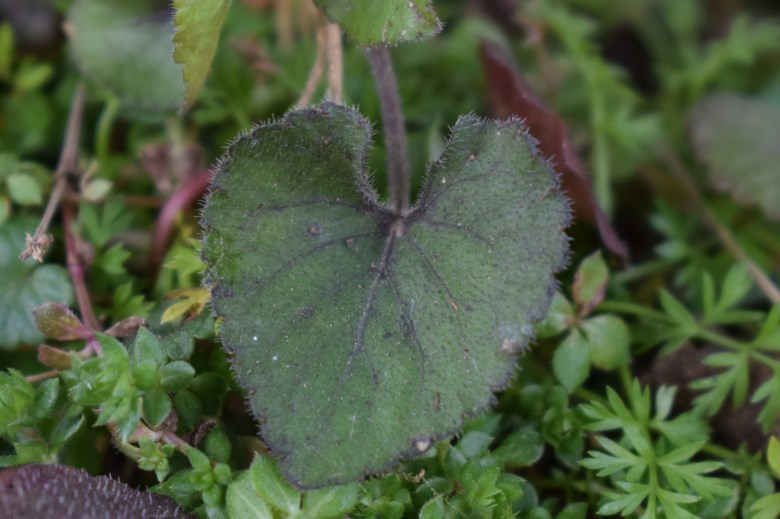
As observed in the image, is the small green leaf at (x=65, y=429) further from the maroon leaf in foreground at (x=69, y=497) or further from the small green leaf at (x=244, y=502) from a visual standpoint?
the small green leaf at (x=244, y=502)

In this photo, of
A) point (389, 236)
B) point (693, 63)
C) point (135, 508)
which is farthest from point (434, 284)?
point (693, 63)

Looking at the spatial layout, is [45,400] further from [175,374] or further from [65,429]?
[175,374]

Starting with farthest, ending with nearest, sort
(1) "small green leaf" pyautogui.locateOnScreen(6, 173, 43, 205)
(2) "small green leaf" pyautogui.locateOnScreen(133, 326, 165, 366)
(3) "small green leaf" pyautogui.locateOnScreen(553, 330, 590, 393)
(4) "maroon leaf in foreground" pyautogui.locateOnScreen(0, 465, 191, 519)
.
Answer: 1. (1) "small green leaf" pyautogui.locateOnScreen(6, 173, 43, 205)
2. (3) "small green leaf" pyautogui.locateOnScreen(553, 330, 590, 393)
3. (2) "small green leaf" pyautogui.locateOnScreen(133, 326, 165, 366)
4. (4) "maroon leaf in foreground" pyautogui.locateOnScreen(0, 465, 191, 519)

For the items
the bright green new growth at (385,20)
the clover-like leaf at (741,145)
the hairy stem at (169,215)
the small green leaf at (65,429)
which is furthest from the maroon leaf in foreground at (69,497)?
the clover-like leaf at (741,145)

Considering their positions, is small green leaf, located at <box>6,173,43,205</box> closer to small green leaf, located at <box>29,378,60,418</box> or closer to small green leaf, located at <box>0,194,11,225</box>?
small green leaf, located at <box>0,194,11,225</box>

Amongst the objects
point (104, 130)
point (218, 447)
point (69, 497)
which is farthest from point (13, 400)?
point (104, 130)

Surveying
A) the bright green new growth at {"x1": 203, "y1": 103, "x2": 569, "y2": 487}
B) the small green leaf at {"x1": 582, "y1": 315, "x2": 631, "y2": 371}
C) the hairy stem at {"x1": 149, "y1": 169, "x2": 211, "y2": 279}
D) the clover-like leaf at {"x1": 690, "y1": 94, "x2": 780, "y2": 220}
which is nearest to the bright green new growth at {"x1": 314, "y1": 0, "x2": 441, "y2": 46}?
the bright green new growth at {"x1": 203, "y1": 103, "x2": 569, "y2": 487}

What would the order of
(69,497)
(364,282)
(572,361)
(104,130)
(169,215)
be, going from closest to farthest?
(69,497)
(364,282)
(572,361)
(169,215)
(104,130)
